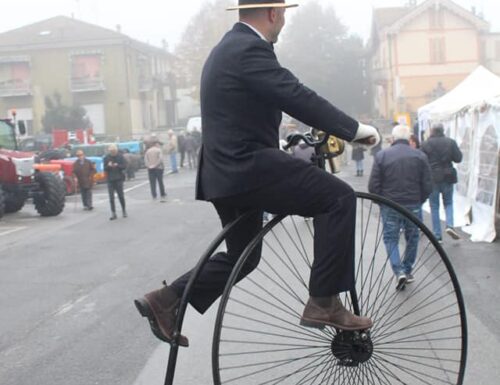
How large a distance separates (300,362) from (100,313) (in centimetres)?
298

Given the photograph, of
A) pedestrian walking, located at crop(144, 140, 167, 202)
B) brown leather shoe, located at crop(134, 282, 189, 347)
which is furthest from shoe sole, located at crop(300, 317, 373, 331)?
pedestrian walking, located at crop(144, 140, 167, 202)

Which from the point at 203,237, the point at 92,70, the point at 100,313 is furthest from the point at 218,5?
the point at 100,313

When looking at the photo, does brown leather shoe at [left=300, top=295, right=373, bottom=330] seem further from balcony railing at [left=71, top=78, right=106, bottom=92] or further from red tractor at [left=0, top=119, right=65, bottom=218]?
balcony railing at [left=71, top=78, right=106, bottom=92]

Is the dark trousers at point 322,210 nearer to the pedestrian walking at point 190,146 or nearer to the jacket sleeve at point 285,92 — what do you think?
the jacket sleeve at point 285,92

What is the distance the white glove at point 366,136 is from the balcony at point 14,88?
6035 cm

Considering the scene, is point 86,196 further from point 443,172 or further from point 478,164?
point 443,172

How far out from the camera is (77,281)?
9695 mm

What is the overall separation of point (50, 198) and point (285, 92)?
1667cm

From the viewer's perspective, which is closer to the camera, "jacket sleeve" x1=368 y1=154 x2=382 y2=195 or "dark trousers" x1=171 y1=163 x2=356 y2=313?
"dark trousers" x1=171 y1=163 x2=356 y2=313

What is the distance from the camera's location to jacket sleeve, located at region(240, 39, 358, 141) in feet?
11.6

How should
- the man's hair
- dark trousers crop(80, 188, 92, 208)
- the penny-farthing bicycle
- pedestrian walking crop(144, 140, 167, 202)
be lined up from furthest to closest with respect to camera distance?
pedestrian walking crop(144, 140, 167, 202)
dark trousers crop(80, 188, 92, 208)
the man's hair
the penny-farthing bicycle

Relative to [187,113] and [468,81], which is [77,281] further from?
[187,113]

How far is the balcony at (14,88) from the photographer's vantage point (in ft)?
200

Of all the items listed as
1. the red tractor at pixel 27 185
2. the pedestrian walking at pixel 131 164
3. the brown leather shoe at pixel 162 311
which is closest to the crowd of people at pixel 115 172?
the red tractor at pixel 27 185
